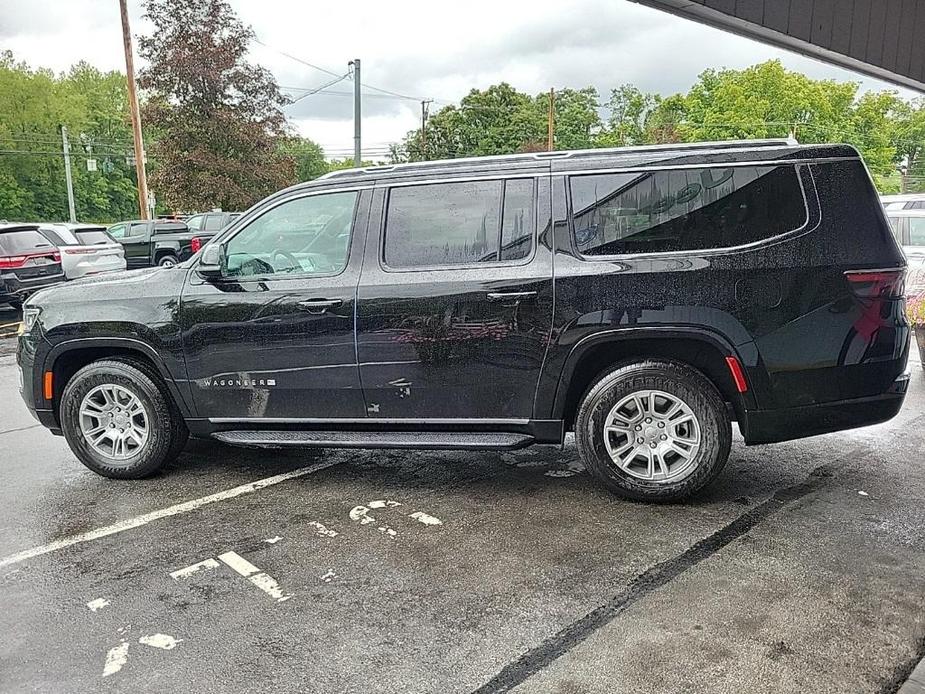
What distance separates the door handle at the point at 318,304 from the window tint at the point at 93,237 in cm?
1172

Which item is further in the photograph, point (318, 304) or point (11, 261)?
point (11, 261)

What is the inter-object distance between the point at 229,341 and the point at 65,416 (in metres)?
1.32

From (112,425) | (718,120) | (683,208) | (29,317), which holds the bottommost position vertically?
(112,425)

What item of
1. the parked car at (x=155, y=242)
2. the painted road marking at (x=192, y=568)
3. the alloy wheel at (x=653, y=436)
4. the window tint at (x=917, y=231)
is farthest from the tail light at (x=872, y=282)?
the parked car at (x=155, y=242)

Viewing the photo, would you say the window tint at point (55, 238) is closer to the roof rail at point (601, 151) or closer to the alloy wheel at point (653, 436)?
the roof rail at point (601, 151)

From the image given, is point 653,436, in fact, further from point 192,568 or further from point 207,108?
point 207,108

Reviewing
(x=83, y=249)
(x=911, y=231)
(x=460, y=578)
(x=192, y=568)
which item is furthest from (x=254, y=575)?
(x=83, y=249)

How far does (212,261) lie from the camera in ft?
14.9

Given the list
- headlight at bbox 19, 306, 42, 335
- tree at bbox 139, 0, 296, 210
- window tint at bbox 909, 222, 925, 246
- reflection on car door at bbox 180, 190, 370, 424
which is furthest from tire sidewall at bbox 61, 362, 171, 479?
tree at bbox 139, 0, 296, 210

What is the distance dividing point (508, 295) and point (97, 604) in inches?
98.8

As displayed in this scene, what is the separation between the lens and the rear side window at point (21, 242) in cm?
1265

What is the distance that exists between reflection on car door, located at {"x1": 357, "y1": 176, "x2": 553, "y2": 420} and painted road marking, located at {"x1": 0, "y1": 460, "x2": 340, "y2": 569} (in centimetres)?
92

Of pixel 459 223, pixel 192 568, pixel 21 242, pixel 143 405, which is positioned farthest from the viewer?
pixel 21 242

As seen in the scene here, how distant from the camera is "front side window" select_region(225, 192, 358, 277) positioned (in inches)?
176
